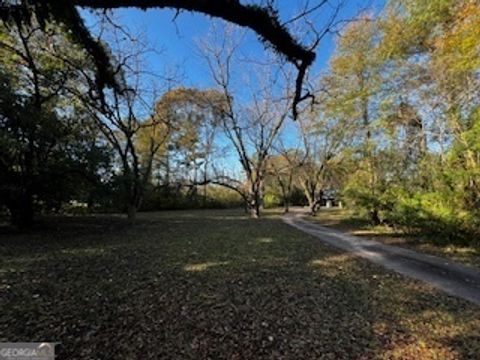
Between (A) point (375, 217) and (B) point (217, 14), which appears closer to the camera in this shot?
(B) point (217, 14)

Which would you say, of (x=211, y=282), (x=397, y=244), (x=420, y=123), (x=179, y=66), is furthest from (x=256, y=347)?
(x=179, y=66)

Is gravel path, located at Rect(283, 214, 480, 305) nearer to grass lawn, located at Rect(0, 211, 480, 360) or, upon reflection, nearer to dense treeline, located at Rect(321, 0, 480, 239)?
grass lawn, located at Rect(0, 211, 480, 360)

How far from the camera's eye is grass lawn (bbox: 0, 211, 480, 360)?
272 centimetres

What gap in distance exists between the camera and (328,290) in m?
4.23

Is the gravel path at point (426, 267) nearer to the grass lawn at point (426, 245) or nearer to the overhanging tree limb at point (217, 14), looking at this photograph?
the grass lawn at point (426, 245)

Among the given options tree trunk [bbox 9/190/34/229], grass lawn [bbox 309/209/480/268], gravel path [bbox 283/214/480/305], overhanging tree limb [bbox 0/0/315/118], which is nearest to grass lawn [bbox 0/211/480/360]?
gravel path [bbox 283/214/480/305]

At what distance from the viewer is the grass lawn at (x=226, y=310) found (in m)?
2.72

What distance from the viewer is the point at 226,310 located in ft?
11.4

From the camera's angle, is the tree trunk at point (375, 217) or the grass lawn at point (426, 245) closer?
the grass lawn at point (426, 245)

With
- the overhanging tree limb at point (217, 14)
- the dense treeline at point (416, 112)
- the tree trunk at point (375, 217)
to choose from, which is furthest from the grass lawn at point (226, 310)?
the tree trunk at point (375, 217)

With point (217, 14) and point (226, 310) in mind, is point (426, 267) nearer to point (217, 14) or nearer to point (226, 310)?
point (226, 310)

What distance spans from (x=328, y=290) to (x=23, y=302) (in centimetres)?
361

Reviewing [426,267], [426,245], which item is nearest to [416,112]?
[426,245]

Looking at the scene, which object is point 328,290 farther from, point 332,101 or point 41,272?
point 332,101
